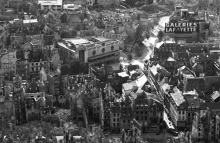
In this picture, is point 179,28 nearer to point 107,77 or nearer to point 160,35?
point 160,35

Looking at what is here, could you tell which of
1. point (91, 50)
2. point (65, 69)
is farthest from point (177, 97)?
point (91, 50)

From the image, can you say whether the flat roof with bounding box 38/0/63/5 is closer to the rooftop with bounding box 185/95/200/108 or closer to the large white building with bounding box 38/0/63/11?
the large white building with bounding box 38/0/63/11

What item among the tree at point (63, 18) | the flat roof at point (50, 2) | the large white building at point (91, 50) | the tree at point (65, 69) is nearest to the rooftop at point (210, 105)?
the tree at point (65, 69)

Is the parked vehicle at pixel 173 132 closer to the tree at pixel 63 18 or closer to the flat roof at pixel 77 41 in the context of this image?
the flat roof at pixel 77 41

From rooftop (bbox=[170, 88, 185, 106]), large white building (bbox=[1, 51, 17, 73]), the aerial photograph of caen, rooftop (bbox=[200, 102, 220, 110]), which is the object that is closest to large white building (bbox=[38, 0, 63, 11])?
the aerial photograph of caen

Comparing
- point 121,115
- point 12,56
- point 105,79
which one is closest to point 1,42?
point 12,56

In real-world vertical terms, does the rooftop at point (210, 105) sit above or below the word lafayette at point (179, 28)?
below

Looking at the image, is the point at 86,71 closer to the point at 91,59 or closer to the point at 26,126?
the point at 91,59
